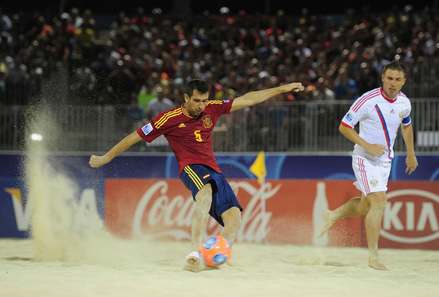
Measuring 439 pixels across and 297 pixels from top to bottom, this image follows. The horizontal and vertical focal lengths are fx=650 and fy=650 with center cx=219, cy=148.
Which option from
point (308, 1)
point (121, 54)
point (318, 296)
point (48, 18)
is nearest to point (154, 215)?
point (318, 296)

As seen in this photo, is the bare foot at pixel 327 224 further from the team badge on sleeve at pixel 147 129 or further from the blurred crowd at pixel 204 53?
the blurred crowd at pixel 204 53

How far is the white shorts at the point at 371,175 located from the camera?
7664 millimetres

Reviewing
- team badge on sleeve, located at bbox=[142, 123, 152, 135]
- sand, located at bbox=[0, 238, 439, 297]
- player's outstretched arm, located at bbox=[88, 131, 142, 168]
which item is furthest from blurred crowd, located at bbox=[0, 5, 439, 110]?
team badge on sleeve, located at bbox=[142, 123, 152, 135]

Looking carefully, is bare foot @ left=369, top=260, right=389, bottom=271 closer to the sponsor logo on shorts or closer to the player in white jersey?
the player in white jersey

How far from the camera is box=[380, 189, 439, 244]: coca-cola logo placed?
10.4m

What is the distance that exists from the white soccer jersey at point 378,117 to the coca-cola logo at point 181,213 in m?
3.46

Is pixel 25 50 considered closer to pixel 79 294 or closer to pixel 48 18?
pixel 48 18

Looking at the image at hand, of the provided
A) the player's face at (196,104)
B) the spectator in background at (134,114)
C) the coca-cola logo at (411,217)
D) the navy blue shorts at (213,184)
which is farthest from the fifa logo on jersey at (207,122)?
the spectator in background at (134,114)

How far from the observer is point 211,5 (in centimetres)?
2092

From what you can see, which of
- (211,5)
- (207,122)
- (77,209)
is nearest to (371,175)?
(207,122)

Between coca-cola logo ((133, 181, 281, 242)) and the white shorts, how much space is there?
3.33 meters

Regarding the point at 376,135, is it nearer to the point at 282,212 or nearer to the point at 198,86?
the point at 198,86

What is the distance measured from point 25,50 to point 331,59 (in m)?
7.66

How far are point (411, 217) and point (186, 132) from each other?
15.6ft
